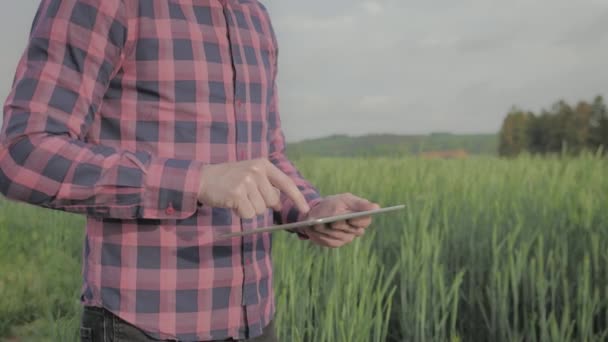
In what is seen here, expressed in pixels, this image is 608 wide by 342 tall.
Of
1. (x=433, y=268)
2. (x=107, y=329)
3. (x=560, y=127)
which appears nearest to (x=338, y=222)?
(x=107, y=329)

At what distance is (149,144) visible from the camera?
0.90m

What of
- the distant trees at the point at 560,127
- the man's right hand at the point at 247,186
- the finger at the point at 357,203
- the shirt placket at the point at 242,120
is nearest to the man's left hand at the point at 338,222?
the finger at the point at 357,203

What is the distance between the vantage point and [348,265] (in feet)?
6.41

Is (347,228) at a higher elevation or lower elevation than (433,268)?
higher

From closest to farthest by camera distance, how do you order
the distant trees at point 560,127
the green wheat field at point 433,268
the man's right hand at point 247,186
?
the man's right hand at point 247,186 → the green wheat field at point 433,268 → the distant trees at point 560,127

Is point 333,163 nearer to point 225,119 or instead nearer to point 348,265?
point 348,265

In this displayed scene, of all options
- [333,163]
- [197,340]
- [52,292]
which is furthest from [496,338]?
[333,163]

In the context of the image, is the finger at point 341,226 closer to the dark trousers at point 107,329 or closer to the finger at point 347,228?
the finger at point 347,228

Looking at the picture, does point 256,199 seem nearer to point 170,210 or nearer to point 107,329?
point 170,210

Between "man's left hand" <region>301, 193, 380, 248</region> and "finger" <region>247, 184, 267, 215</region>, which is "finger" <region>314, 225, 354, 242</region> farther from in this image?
"finger" <region>247, 184, 267, 215</region>

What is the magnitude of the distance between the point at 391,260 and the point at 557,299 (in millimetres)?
612

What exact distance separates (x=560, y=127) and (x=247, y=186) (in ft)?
66.7

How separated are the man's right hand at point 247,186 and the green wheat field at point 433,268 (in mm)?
756

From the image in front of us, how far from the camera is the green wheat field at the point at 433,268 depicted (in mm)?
1790
